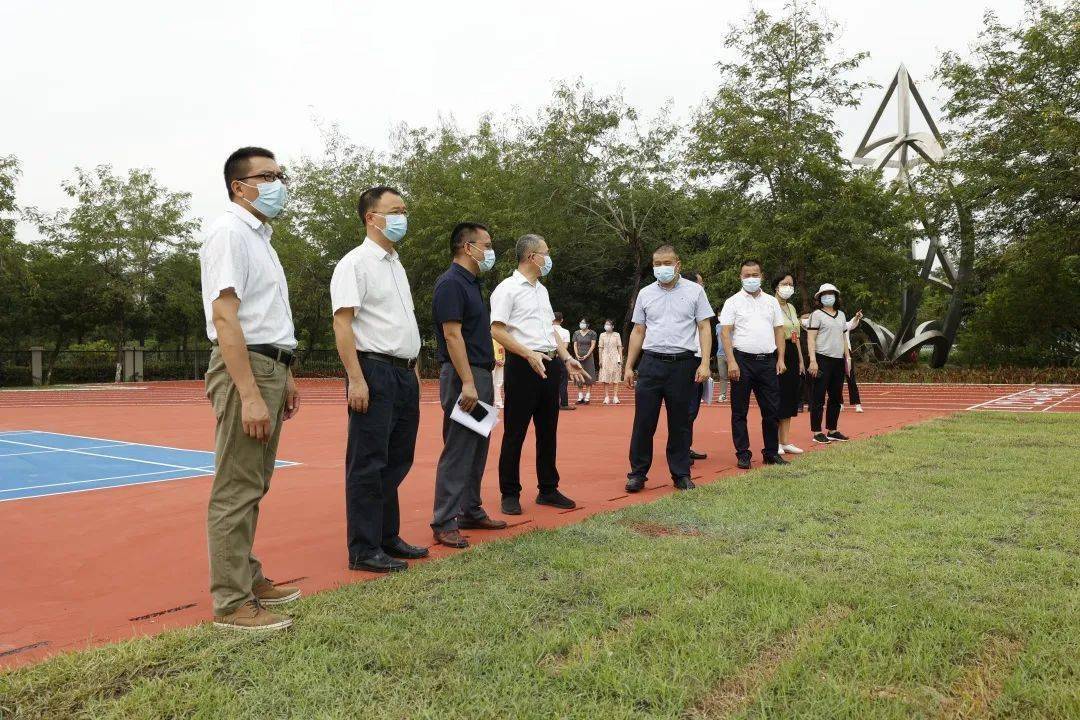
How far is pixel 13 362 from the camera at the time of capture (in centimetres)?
3366

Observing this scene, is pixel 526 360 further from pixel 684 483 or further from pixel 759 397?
pixel 759 397

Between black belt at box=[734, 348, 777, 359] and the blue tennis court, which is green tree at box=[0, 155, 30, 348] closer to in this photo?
the blue tennis court

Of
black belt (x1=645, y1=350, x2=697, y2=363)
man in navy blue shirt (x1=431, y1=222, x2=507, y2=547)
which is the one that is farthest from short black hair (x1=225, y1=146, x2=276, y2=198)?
black belt (x1=645, y1=350, x2=697, y2=363)

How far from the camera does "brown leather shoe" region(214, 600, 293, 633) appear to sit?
2965 mm

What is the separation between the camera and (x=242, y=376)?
3.03 meters

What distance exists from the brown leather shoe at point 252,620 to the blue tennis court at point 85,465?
4.24 meters

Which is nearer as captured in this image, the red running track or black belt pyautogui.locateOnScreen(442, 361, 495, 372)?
the red running track

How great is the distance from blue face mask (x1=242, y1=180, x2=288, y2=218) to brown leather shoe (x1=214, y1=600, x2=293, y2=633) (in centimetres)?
162

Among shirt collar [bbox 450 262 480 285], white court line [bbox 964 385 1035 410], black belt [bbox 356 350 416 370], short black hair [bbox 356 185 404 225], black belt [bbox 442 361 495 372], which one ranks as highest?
short black hair [bbox 356 185 404 225]

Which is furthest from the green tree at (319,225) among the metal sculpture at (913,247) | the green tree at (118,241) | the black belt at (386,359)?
the black belt at (386,359)

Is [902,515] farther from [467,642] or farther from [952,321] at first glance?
[952,321]

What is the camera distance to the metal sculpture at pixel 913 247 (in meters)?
25.5

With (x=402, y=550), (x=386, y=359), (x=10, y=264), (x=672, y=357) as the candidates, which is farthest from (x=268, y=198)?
(x=10, y=264)

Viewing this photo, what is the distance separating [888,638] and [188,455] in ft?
25.8
